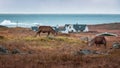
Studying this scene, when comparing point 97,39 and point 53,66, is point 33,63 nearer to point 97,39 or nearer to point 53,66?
point 53,66

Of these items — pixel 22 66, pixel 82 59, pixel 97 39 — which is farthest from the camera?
pixel 97 39

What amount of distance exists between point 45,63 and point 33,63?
64 centimetres

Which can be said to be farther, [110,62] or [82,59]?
[82,59]

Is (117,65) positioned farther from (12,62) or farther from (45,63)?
(12,62)

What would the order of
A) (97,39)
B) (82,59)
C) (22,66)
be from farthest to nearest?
(97,39) < (82,59) < (22,66)

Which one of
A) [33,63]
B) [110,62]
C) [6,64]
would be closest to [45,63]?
[33,63]

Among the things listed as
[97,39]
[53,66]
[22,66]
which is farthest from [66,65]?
[97,39]

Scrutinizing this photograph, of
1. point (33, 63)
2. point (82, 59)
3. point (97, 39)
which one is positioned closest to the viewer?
point (33, 63)

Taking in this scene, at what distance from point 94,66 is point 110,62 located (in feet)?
5.65

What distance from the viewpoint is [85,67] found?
59.6ft

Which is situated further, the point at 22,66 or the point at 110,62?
the point at 110,62

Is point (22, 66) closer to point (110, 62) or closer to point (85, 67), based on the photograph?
point (85, 67)

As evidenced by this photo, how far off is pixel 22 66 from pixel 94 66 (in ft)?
11.7

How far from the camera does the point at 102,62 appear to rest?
19641 mm
